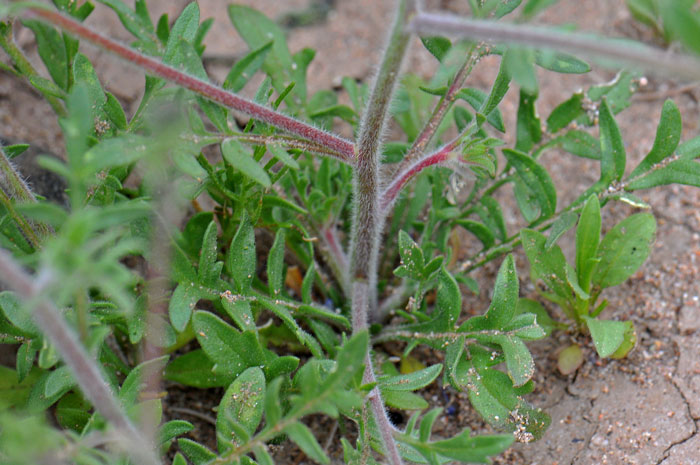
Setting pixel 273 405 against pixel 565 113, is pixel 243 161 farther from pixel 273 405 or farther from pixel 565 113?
pixel 565 113

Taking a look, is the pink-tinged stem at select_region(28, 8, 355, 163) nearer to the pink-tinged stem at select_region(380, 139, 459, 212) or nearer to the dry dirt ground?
the pink-tinged stem at select_region(380, 139, 459, 212)

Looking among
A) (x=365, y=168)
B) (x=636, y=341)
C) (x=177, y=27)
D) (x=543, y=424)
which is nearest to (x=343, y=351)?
(x=365, y=168)

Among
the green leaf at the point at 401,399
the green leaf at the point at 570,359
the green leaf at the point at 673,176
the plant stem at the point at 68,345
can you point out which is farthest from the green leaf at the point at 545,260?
the plant stem at the point at 68,345

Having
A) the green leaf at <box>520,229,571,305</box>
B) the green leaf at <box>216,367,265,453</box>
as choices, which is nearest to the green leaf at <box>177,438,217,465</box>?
the green leaf at <box>216,367,265,453</box>

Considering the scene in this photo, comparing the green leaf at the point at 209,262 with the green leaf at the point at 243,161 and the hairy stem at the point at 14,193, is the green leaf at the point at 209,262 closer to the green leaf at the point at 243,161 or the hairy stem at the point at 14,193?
the green leaf at the point at 243,161

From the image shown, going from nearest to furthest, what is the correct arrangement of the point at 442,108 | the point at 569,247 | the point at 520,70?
1. the point at 520,70
2. the point at 442,108
3. the point at 569,247

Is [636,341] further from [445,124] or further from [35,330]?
[35,330]

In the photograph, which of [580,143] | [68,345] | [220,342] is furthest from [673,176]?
[68,345]
